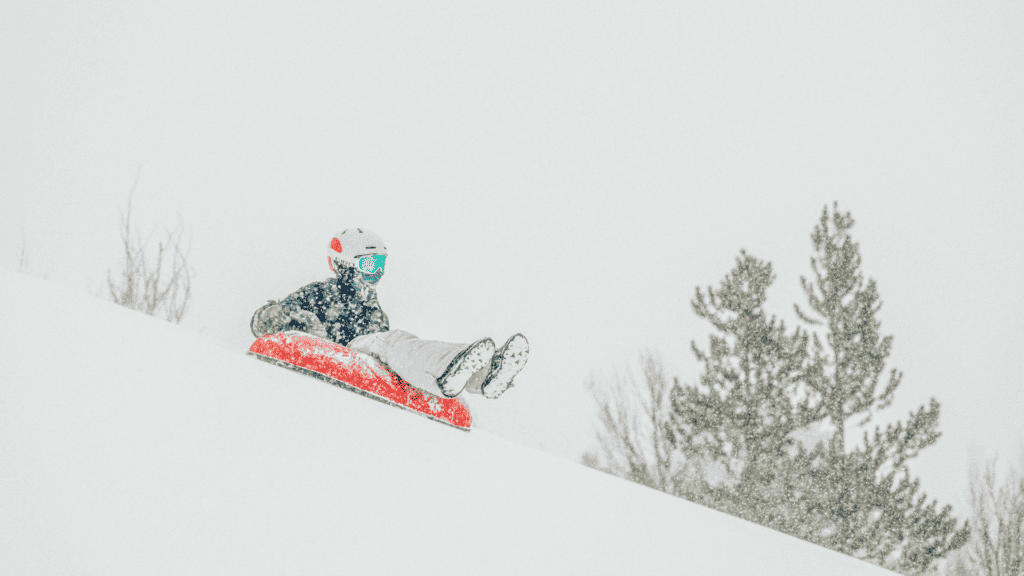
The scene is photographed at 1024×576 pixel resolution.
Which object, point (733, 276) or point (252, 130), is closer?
point (733, 276)

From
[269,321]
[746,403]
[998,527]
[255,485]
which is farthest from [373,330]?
[998,527]

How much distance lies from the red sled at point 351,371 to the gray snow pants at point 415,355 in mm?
85

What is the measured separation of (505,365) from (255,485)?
1156 mm

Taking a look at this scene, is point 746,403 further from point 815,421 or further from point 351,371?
point 351,371

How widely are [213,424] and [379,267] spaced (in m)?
1.78

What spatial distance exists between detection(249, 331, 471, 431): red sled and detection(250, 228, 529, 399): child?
9cm

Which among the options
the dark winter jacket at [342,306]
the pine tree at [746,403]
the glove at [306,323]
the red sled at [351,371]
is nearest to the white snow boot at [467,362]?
the red sled at [351,371]

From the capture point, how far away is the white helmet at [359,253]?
2934mm

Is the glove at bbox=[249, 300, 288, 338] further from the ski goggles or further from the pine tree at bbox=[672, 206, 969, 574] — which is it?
the pine tree at bbox=[672, 206, 969, 574]

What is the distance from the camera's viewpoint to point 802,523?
789cm

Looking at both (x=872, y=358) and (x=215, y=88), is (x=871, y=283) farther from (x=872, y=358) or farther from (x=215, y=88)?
(x=215, y=88)

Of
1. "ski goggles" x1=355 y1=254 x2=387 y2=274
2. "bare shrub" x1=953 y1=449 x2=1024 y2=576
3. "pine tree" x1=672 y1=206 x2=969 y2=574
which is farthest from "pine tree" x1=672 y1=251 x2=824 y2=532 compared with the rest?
"ski goggles" x1=355 y1=254 x2=387 y2=274

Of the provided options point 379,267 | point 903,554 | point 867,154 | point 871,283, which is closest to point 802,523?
point 903,554

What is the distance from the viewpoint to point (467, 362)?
6.68ft
